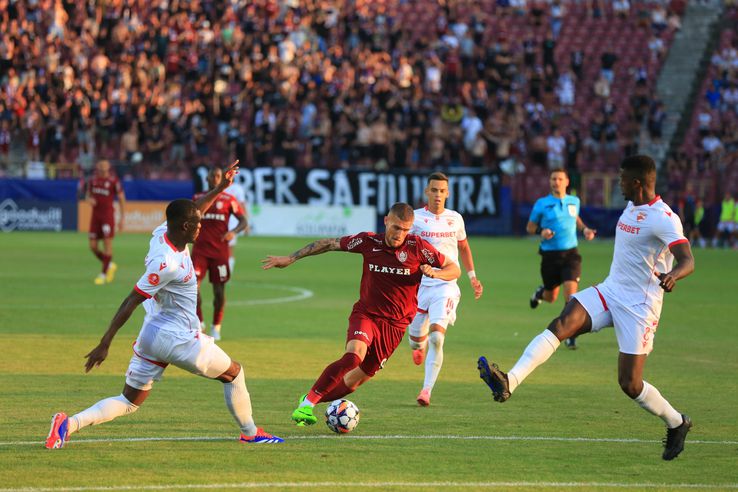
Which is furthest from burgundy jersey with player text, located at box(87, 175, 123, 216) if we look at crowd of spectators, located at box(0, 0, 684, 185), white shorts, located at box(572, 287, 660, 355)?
crowd of spectators, located at box(0, 0, 684, 185)

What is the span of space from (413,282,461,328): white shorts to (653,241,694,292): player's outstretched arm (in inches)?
134

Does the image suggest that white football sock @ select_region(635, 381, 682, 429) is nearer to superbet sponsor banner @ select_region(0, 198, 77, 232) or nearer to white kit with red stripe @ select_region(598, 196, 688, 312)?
white kit with red stripe @ select_region(598, 196, 688, 312)

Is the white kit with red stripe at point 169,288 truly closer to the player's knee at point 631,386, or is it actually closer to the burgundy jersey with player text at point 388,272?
the burgundy jersey with player text at point 388,272

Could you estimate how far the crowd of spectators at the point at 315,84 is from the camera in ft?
144

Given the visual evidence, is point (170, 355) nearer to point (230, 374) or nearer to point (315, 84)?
point (230, 374)

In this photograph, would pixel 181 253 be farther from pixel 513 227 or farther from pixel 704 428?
pixel 513 227

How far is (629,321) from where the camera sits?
9.70m

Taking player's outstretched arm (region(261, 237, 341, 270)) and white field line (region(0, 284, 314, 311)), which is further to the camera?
white field line (region(0, 284, 314, 311))

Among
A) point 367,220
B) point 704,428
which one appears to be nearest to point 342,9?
point 367,220

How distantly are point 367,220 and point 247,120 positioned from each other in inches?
256

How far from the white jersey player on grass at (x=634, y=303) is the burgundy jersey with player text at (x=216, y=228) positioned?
8.20 metres

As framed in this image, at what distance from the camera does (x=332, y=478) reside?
8453mm

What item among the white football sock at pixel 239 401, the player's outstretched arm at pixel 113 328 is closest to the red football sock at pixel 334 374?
the white football sock at pixel 239 401

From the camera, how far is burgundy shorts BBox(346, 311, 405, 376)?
10664 millimetres
